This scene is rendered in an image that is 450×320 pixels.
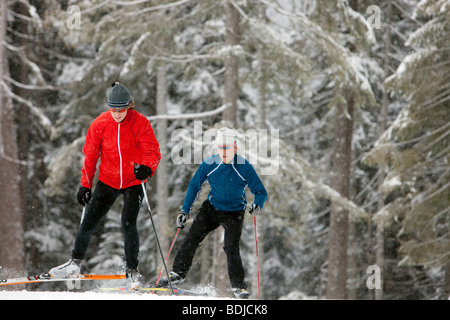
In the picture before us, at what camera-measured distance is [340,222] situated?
43.3ft

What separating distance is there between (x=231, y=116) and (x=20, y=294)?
5.75 m

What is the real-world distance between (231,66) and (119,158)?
18.0 feet

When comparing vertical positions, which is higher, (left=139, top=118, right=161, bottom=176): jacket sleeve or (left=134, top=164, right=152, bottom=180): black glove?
(left=139, top=118, right=161, bottom=176): jacket sleeve

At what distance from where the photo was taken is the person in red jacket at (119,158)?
5105 millimetres

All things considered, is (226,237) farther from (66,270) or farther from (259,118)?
(259,118)

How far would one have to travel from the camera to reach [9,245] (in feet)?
38.0

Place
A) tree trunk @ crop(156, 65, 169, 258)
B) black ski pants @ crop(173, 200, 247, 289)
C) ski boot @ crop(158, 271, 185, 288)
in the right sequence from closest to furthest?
black ski pants @ crop(173, 200, 247, 289), ski boot @ crop(158, 271, 185, 288), tree trunk @ crop(156, 65, 169, 258)

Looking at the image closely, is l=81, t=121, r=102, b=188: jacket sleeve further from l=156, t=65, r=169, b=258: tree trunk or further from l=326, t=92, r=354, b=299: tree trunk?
l=326, t=92, r=354, b=299: tree trunk

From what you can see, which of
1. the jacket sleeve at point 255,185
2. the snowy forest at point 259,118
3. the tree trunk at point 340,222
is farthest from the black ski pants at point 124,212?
the tree trunk at point 340,222

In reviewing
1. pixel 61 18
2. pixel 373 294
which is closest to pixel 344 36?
pixel 61 18

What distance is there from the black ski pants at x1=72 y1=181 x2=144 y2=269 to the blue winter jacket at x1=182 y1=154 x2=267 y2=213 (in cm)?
52

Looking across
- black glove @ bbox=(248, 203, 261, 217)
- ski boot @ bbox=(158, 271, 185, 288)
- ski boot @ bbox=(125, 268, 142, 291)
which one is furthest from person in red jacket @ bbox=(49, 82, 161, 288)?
black glove @ bbox=(248, 203, 261, 217)

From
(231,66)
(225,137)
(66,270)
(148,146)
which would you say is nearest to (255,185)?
(225,137)

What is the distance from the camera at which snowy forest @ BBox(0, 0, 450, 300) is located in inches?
427
